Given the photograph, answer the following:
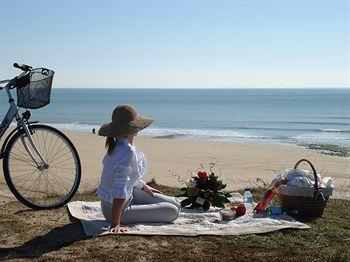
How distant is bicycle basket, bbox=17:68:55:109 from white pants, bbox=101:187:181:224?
1470 millimetres

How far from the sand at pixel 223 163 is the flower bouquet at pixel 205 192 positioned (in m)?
2.92

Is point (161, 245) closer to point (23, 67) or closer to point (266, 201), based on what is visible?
point (266, 201)

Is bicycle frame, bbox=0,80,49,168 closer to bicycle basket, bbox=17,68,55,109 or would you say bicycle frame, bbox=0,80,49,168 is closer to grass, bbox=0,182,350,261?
bicycle basket, bbox=17,68,55,109

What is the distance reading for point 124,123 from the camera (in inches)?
206

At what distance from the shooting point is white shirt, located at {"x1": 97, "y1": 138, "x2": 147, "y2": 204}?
16.6 ft

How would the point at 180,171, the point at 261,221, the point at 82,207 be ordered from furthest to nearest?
1. the point at 180,171
2. the point at 82,207
3. the point at 261,221

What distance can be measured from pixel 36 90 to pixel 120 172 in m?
1.59

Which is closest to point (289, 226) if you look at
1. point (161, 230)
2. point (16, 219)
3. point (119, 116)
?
point (161, 230)

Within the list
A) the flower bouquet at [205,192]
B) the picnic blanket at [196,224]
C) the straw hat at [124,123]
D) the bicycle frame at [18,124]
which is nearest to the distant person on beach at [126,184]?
the straw hat at [124,123]

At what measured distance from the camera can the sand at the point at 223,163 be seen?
11.3 m

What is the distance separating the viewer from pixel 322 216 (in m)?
6.12

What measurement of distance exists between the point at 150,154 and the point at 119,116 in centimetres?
1292

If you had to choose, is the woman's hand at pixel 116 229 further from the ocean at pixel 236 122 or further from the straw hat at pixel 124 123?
the ocean at pixel 236 122

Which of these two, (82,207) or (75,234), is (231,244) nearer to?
(75,234)
